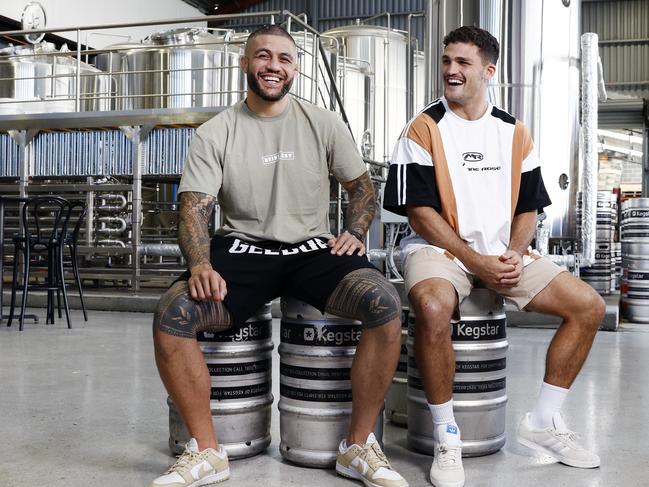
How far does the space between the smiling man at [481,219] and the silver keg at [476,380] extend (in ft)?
0.26

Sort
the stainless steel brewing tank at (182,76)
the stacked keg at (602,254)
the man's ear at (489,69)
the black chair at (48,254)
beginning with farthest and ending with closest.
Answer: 1. the stacked keg at (602,254)
2. the stainless steel brewing tank at (182,76)
3. the black chair at (48,254)
4. the man's ear at (489,69)

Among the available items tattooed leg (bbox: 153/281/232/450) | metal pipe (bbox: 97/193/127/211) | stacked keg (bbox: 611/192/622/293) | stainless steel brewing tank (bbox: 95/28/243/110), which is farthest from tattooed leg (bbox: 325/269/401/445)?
stacked keg (bbox: 611/192/622/293)

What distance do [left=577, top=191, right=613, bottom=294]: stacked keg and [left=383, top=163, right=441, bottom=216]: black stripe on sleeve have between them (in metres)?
7.99

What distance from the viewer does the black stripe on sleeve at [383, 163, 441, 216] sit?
2943mm

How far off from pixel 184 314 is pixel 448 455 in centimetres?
94

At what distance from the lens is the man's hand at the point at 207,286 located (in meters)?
2.52

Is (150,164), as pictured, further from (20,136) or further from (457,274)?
(457,274)

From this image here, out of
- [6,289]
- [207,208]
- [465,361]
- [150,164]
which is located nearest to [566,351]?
[465,361]

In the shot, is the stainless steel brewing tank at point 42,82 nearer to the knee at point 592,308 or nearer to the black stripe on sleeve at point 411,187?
the black stripe on sleeve at point 411,187

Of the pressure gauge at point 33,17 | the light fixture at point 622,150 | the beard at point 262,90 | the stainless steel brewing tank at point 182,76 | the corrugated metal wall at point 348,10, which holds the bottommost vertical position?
the beard at point 262,90

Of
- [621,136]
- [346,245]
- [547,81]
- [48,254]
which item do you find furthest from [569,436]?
[621,136]

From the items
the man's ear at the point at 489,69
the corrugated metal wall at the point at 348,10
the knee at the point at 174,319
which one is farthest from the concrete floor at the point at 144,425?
the corrugated metal wall at the point at 348,10

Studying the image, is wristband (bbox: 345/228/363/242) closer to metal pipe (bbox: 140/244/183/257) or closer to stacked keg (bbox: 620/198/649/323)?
stacked keg (bbox: 620/198/649/323)

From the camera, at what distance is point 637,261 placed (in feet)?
25.9
